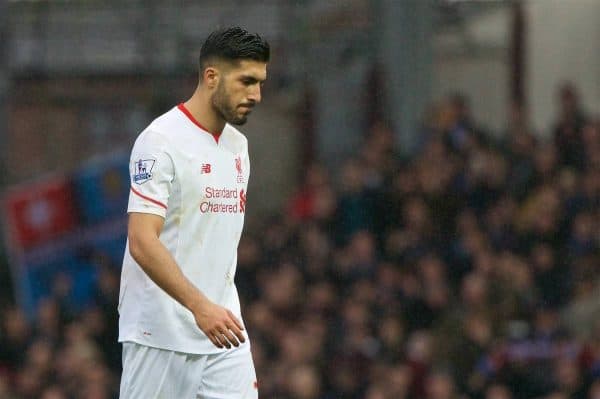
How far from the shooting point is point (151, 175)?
16.9 ft

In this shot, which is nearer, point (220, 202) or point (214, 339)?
point (214, 339)

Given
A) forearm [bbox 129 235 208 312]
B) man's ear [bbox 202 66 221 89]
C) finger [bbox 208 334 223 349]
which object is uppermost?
man's ear [bbox 202 66 221 89]

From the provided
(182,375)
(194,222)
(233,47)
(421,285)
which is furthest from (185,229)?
(421,285)

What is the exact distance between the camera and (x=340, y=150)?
46.7 feet

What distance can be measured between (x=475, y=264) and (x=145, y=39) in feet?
17.2

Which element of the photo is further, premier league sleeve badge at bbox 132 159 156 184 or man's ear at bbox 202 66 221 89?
man's ear at bbox 202 66 221 89

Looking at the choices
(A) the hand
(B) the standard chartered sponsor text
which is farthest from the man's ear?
(A) the hand

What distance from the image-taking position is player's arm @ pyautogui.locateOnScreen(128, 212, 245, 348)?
4.92 meters

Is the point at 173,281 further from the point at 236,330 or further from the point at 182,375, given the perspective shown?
the point at 182,375

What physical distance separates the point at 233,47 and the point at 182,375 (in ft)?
4.04

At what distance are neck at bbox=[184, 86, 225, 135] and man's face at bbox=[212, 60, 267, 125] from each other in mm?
62

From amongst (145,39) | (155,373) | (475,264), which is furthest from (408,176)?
(155,373)

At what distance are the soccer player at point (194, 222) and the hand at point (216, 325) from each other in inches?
7.0

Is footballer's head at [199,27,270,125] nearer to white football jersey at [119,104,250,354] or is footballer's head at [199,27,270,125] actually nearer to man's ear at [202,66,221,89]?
man's ear at [202,66,221,89]
